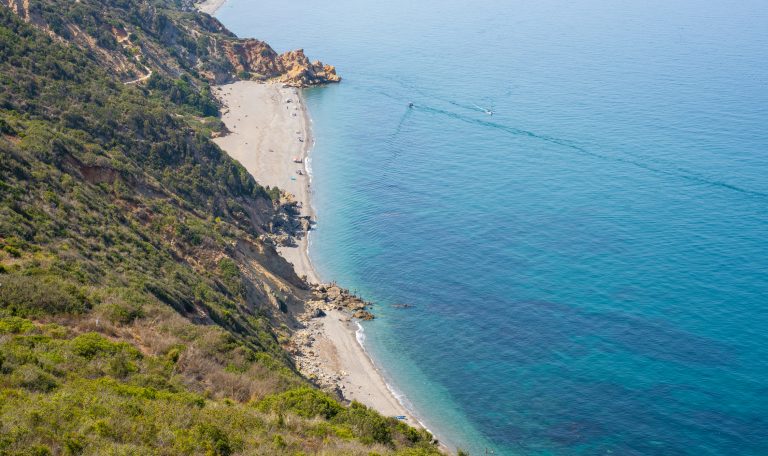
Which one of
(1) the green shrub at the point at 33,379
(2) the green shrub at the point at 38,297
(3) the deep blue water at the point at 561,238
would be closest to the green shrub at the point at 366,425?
(1) the green shrub at the point at 33,379

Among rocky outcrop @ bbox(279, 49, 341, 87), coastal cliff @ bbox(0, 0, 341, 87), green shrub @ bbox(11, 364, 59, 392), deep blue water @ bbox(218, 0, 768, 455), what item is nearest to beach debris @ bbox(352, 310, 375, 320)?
deep blue water @ bbox(218, 0, 768, 455)

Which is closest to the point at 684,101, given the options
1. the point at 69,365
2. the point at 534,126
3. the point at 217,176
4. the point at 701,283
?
the point at 534,126

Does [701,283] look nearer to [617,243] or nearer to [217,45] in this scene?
[617,243]

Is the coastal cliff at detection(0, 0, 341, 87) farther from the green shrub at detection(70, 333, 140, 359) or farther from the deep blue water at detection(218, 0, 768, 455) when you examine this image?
the green shrub at detection(70, 333, 140, 359)

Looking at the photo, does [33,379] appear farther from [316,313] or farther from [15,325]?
[316,313]

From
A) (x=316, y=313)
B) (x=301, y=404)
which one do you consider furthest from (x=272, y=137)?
(x=301, y=404)

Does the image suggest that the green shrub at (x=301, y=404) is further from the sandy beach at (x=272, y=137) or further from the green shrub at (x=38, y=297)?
the sandy beach at (x=272, y=137)

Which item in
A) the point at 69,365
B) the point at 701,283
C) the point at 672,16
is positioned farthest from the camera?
the point at 672,16
